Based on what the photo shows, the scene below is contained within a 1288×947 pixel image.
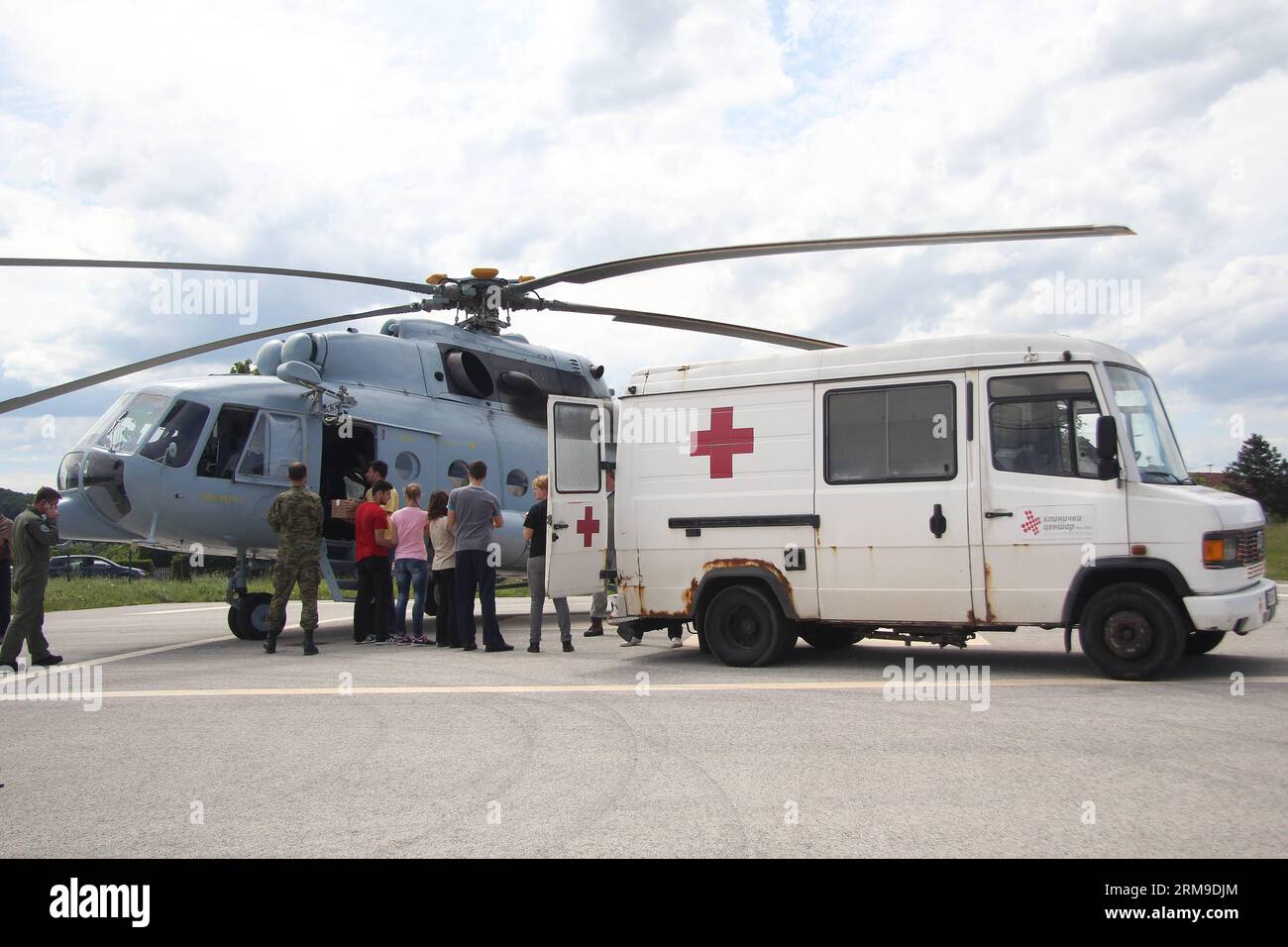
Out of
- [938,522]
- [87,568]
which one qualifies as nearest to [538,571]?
[938,522]

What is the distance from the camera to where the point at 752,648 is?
379 inches

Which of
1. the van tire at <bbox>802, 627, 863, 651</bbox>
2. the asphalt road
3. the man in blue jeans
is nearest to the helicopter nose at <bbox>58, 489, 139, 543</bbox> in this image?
the asphalt road

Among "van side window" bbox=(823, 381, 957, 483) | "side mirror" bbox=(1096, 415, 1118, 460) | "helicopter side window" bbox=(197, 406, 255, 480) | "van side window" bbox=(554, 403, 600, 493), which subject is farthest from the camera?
"helicopter side window" bbox=(197, 406, 255, 480)

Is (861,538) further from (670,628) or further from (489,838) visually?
(489,838)

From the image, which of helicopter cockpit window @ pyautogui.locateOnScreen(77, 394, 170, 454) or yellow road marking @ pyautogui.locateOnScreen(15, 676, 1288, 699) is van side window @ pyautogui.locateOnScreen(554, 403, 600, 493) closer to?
yellow road marking @ pyautogui.locateOnScreen(15, 676, 1288, 699)

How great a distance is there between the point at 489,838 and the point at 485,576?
21.8 ft

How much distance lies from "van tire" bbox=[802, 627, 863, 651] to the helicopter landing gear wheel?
636cm

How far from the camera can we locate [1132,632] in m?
8.11

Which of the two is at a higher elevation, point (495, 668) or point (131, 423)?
point (131, 423)

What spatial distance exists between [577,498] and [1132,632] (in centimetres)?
505

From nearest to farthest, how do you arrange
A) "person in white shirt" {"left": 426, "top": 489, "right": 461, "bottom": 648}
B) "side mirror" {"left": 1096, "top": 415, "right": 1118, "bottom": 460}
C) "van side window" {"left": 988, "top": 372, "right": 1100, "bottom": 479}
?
"side mirror" {"left": 1096, "top": 415, "right": 1118, "bottom": 460} → "van side window" {"left": 988, "top": 372, "right": 1100, "bottom": 479} → "person in white shirt" {"left": 426, "top": 489, "right": 461, "bottom": 648}

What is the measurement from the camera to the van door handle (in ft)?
28.5
